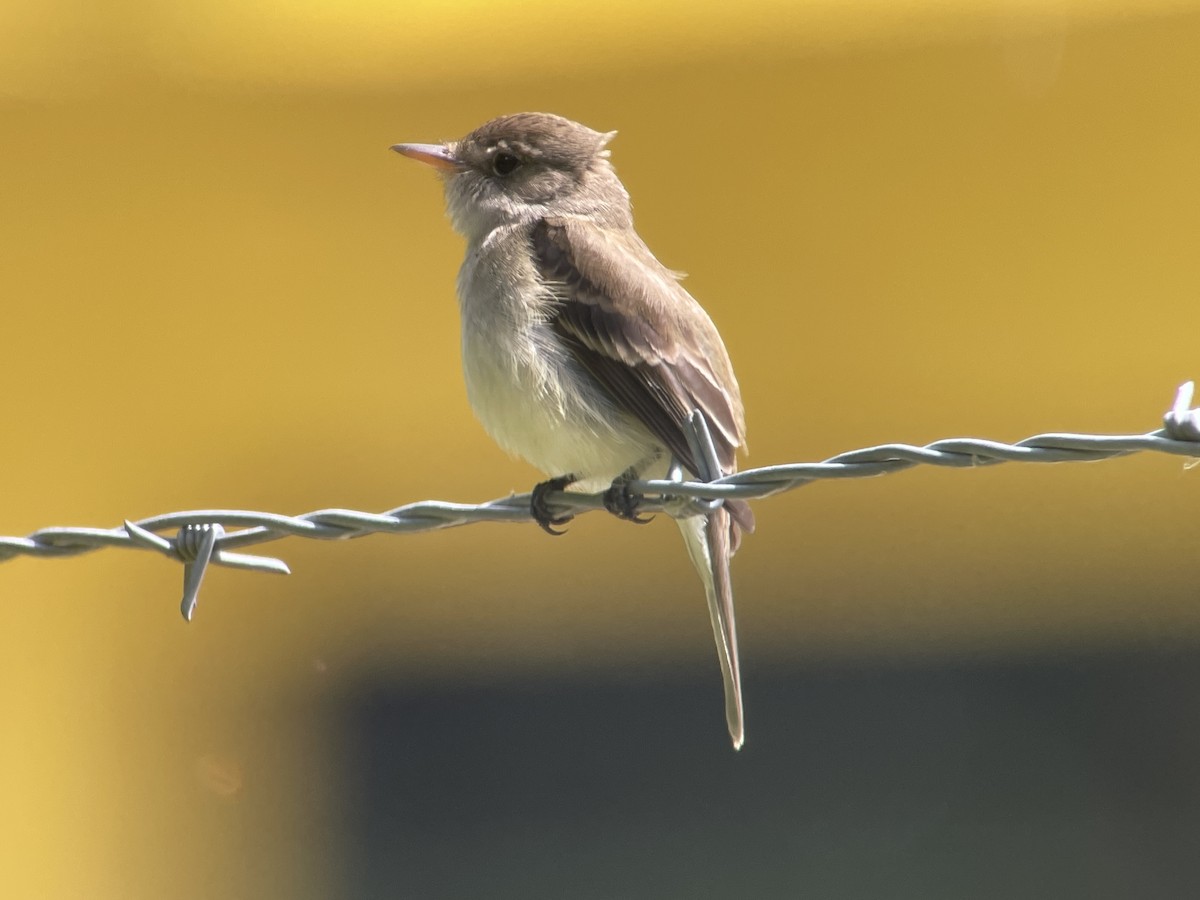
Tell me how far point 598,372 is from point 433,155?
116 cm

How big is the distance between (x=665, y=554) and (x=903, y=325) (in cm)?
144

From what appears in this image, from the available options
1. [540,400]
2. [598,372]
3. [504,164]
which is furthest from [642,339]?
[504,164]

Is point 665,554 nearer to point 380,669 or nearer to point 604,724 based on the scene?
point 604,724

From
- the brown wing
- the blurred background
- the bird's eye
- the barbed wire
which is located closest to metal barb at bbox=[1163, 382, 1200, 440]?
the barbed wire

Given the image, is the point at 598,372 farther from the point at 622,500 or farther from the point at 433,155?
the point at 433,155

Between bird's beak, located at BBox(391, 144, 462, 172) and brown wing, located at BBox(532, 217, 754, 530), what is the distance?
1.83 feet

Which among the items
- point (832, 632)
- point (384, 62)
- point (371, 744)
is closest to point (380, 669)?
point (371, 744)

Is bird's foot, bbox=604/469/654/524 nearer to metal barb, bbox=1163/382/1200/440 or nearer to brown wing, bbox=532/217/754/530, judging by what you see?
brown wing, bbox=532/217/754/530

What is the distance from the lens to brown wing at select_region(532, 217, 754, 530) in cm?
381

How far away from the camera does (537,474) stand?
6.72 meters

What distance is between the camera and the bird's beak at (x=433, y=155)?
4672mm

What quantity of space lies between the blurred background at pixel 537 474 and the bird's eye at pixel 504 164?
1.98m

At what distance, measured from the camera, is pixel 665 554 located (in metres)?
6.96

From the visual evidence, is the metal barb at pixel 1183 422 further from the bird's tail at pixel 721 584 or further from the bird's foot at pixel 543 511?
the bird's tail at pixel 721 584
